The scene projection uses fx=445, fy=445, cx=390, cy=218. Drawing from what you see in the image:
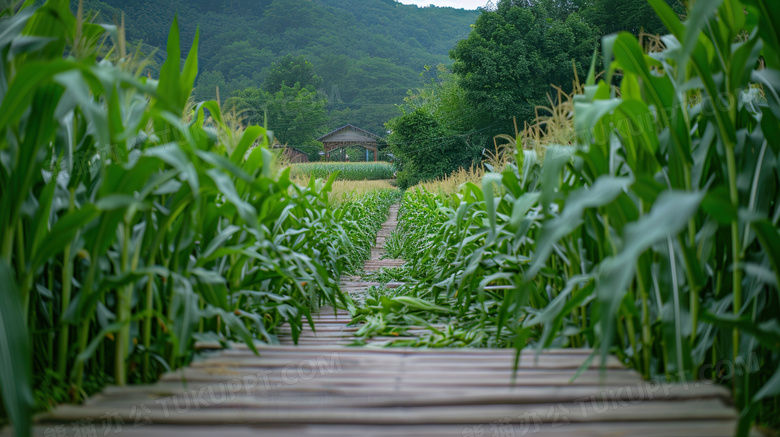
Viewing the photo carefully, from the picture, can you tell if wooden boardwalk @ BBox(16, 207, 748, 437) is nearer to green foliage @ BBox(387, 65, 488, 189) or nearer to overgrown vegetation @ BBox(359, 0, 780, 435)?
overgrown vegetation @ BBox(359, 0, 780, 435)

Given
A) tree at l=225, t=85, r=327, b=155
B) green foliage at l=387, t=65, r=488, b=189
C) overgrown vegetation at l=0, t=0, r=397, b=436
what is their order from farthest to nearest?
tree at l=225, t=85, r=327, b=155 < green foliage at l=387, t=65, r=488, b=189 < overgrown vegetation at l=0, t=0, r=397, b=436

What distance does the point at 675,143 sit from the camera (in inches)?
38.5

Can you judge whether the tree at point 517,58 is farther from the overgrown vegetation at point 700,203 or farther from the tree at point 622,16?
the overgrown vegetation at point 700,203

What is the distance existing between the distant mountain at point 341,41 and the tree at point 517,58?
30.6 m

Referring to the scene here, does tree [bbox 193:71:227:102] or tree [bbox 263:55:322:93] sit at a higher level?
tree [bbox 263:55:322:93]

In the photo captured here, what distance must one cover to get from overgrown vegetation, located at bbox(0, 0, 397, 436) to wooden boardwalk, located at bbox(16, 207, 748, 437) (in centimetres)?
11

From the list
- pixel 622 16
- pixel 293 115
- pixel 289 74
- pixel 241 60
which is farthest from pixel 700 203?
pixel 289 74

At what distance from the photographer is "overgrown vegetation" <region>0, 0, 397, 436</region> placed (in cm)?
74

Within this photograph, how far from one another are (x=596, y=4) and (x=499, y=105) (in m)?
10.0

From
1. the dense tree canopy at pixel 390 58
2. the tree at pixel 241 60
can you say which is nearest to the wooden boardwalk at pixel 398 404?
the dense tree canopy at pixel 390 58

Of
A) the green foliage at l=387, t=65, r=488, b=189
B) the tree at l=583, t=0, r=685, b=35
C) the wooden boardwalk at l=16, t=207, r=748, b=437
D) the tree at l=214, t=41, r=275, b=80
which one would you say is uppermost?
the tree at l=214, t=41, r=275, b=80

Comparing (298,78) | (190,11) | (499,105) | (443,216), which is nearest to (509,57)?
(499,105)

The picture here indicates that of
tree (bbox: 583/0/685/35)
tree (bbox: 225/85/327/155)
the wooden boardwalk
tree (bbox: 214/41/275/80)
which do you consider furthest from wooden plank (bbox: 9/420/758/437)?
tree (bbox: 214/41/275/80)

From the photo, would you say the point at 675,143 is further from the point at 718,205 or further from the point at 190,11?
the point at 190,11
